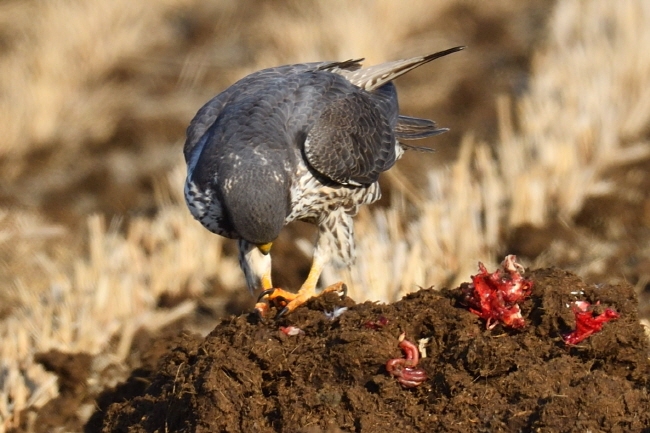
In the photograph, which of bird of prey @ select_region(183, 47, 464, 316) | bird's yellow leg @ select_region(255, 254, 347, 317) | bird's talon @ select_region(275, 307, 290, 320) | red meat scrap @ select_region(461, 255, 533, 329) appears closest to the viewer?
red meat scrap @ select_region(461, 255, 533, 329)

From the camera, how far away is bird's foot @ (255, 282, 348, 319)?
4.90m

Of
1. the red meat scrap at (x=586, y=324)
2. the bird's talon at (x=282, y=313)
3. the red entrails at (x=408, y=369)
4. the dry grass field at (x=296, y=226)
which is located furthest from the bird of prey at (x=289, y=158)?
the red meat scrap at (x=586, y=324)

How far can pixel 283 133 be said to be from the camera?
517 cm

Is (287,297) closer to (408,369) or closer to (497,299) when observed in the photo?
(408,369)

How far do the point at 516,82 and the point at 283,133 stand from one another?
704 cm

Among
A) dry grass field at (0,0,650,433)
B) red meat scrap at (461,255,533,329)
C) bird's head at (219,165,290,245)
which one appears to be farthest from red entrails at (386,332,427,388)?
dry grass field at (0,0,650,433)

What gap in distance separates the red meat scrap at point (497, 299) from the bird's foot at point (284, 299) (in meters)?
0.77

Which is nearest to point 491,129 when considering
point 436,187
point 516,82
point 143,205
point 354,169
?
point 516,82

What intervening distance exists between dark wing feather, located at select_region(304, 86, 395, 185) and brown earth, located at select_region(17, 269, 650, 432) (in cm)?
106

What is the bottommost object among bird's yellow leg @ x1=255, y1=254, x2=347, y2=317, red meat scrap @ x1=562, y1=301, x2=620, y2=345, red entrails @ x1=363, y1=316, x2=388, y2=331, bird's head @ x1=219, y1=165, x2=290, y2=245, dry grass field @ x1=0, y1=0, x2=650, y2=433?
dry grass field @ x1=0, y1=0, x2=650, y2=433

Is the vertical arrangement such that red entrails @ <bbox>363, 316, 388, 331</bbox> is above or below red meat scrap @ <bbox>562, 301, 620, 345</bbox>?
above

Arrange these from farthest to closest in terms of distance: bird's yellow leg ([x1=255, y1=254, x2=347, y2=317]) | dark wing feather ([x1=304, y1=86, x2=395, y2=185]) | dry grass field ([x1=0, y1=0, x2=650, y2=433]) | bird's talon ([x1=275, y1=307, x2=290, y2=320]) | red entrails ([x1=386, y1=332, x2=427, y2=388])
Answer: dry grass field ([x1=0, y1=0, x2=650, y2=433]) → dark wing feather ([x1=304, y1=86, x2=395, y2=185]) → bird's yellow leg ([x1=255, y1=254, x2=347, y2=317]) → bird's talon ([x1=275, y1=307, x2=290, y2=320]) → red entrails ([x1=386, y1=332, x2=427, y2=388])

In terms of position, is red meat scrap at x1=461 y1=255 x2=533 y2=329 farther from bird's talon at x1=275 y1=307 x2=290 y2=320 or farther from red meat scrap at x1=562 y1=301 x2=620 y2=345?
bird's talon at x1=275 y1=307 x2=290 y2=320

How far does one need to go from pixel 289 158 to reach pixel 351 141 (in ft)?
2.28
